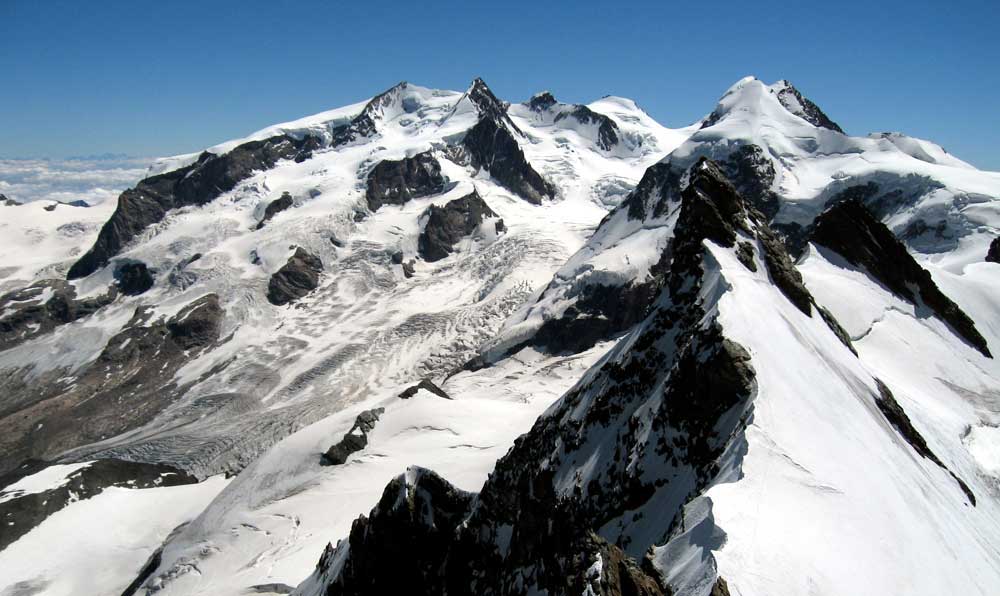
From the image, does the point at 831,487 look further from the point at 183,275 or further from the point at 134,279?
the point at 134,279

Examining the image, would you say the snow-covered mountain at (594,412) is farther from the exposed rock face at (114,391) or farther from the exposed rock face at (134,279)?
the exposed rock face at (134,279)

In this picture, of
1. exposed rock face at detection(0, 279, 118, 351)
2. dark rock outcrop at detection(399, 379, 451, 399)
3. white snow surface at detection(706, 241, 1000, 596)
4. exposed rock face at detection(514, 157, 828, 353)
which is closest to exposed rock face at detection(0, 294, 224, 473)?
exposed rock face at detection(0, 279, 118, 351)

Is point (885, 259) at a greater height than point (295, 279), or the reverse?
point (885, 259)

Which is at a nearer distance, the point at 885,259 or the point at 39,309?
the point at 885,259

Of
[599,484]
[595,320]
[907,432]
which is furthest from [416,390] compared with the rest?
[907,432]

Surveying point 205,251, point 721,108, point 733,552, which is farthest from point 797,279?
point 205,251
